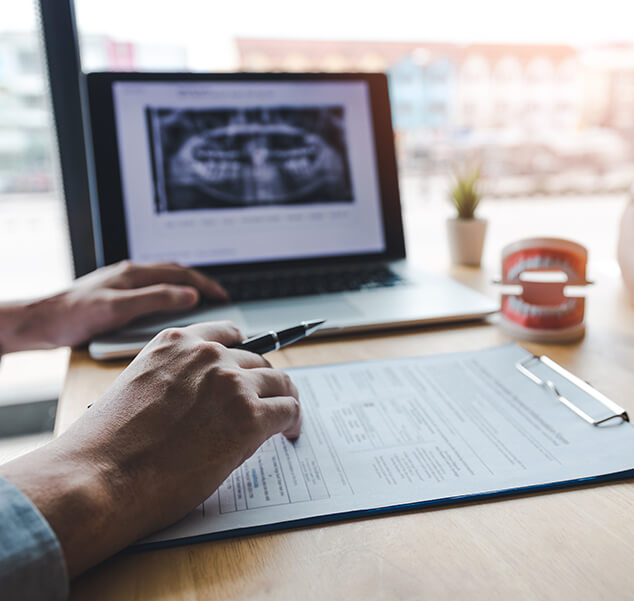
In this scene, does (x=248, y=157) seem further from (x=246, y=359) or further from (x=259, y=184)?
(x=246, y=359)

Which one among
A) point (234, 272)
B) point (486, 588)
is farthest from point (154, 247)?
point (486, 588)

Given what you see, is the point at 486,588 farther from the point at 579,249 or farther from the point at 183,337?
the point at 579,249

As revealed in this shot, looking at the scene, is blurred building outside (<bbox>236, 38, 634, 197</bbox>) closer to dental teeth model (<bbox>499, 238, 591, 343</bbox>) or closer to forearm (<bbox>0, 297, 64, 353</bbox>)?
dental teeth model (<bbox>499, 238, 591, 343</bbox>)

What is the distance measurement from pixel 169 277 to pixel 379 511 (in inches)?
22.4

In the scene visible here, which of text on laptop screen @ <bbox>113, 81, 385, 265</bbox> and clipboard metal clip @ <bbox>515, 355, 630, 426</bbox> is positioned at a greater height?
text on laptop screen @ <bbox>113, 81, 385, 265</bbox>

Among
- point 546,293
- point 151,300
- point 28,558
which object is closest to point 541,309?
point 546,293

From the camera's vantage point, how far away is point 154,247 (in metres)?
0.96

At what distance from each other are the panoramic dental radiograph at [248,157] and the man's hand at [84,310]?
0.72 feet

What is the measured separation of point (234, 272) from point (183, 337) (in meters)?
0.49

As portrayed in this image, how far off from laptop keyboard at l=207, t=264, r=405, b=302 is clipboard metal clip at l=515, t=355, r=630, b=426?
32 cm

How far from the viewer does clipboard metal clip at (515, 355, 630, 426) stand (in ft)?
1.72

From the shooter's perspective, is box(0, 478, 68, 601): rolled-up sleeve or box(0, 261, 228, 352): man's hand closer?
box(0, 478, 68, 601): rolled-up sleeve

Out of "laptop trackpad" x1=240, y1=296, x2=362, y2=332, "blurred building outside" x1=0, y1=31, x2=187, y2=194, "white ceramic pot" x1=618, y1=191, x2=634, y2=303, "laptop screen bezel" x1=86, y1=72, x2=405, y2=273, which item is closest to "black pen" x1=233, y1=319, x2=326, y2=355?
"laptop trackpad" x1=240, y1=296, x2=362, y2=332

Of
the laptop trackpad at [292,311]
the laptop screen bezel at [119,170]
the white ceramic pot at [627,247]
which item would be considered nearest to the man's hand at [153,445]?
the laptop trackpad at [292,311]
